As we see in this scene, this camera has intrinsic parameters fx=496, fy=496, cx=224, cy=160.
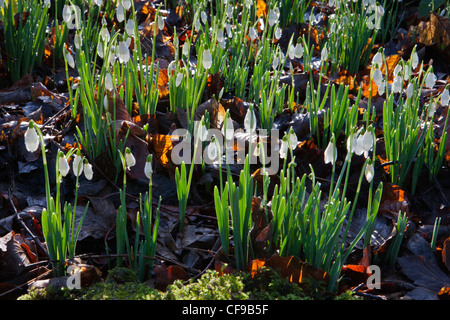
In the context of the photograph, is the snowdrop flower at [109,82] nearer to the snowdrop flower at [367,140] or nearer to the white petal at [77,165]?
the white petal at [77,165]

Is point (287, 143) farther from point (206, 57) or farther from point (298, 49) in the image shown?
point (298, 49)

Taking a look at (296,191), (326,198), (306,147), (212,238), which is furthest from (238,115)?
(296,191)

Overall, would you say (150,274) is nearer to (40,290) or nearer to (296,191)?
(40,290)

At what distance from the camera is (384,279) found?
177cm

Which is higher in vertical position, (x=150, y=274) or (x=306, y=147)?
(x=306, y=147)

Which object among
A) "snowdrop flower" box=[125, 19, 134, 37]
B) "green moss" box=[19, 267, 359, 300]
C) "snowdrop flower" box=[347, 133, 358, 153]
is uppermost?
"snowdrop flower" box=[125, 19, 134, 37]

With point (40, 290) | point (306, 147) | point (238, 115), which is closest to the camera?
point (40, 290)

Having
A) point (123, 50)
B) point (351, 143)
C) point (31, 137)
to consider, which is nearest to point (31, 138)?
point (31, 137)

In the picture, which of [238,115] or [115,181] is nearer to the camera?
[115,181]

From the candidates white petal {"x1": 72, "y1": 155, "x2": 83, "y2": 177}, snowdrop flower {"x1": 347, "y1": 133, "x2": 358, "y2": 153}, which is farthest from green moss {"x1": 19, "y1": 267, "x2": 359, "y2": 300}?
snowdrop flower {"x1": 347, "y1": 133, "x2": 358, "y2": 153}

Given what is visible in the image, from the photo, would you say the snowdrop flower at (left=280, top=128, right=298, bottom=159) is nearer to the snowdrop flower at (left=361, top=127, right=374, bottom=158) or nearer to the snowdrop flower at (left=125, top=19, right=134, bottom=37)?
the snowdrop flower at (left=361, top=127, right=374, bottom=158)

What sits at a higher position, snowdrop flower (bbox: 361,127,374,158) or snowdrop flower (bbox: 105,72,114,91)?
snowdrop flower (bbox: 105,72,114,91)

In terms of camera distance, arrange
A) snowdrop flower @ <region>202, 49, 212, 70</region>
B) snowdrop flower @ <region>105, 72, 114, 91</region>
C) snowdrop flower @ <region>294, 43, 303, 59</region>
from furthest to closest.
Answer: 1. snowdrop flower @ <region>294, 43, 303, 59</region>
2. snowdrop flower @ <region>105, 72, 114, 91</region>
3. snowdrop flower @ <region>202, 49, 212, 70</region>

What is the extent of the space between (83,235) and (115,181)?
0.36m
